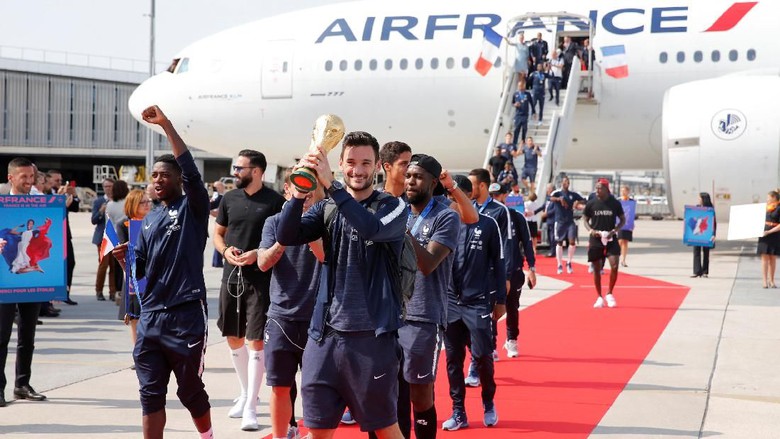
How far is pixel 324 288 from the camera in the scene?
168 inches

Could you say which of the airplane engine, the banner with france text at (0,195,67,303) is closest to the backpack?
the banner with france text at (0,195,67,303)

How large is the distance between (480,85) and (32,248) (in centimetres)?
1491

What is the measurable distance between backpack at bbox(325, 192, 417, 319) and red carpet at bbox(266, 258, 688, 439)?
6.92ft

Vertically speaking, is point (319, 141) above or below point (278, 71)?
below

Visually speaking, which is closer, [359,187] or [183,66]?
[359,187]

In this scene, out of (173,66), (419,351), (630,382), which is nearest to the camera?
(419,351)

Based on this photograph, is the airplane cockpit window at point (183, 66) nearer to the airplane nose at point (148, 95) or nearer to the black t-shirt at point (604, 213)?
the airplane nose at point (148, 95)

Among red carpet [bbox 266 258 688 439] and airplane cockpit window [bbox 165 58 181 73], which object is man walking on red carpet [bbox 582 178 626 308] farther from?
airplane cockpit window [bbox 165 58 181 73]

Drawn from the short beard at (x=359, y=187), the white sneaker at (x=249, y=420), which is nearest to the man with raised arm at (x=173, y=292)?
the white sneaker at (x=249, y=420)

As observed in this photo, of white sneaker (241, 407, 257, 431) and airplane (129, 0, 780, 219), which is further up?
airplane (129, 0, 780, 219)

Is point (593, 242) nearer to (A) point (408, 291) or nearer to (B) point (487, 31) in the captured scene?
(A) point (408, 291)

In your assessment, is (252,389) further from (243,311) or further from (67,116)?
(67,116)

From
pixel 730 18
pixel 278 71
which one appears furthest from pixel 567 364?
pixel 278 71

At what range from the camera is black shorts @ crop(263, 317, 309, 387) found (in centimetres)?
558
